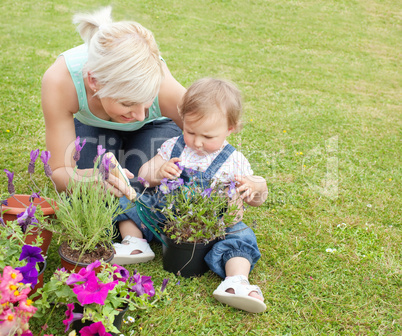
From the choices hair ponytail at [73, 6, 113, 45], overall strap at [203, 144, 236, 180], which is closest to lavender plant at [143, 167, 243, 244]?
overall strap at [203, 144, 236, 180]

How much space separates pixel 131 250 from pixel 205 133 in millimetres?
805

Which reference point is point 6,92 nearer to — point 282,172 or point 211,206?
point 282,172

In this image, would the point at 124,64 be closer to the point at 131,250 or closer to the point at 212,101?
the point at 212,101

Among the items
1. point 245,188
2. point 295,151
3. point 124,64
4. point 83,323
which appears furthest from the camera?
point 295,151

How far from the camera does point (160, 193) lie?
2447 millimetres

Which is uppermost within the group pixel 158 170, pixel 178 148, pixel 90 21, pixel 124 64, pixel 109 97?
pixel 90 21

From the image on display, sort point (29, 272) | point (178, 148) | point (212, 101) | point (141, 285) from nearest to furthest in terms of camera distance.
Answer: point (29, 272) < point (141, 285) < point (212, 101) < point (178, 148)

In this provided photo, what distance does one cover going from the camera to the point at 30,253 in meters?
1.68

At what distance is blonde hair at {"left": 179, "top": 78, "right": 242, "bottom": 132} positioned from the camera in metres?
2.42

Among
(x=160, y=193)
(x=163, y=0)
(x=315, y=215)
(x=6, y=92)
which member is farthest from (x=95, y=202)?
(x=163, y=0)

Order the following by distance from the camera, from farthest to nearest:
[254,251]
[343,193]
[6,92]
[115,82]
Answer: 1. [6,92]
2. [343,193]
3. [254,251]
4. [115,82]

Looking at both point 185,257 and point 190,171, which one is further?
point 190,171

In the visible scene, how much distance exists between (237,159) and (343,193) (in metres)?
1.31

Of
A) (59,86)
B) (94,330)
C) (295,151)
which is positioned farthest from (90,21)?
(295,151)
